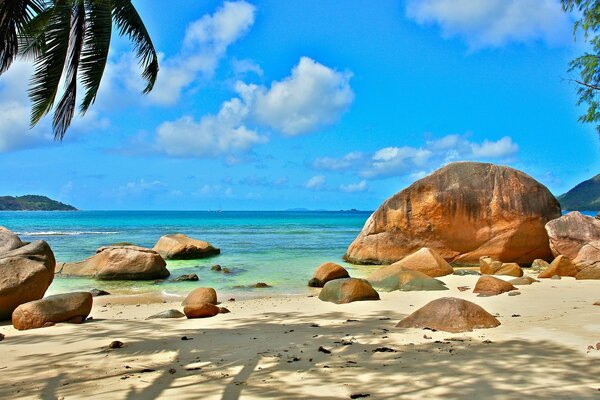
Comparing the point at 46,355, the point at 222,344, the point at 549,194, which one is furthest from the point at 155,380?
the point at 549,194

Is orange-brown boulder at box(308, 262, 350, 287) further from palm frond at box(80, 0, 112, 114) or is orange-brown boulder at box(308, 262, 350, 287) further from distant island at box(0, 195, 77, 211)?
distant island at box(0, 195, 77, 211)

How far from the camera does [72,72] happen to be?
883 centimetres

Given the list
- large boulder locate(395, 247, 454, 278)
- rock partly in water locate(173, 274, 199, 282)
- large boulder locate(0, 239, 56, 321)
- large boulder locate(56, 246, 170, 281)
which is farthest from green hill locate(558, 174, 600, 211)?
large boulder locate(0, 239, 56, 321)

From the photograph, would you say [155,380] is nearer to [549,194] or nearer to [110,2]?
[110,2]

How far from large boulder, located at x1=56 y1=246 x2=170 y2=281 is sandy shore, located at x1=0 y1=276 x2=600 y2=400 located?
691cm

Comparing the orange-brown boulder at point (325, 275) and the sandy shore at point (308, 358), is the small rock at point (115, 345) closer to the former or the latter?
the sandy shore at point (308, 358)

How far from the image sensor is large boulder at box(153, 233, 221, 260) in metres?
20.1

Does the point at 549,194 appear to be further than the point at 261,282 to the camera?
Yes

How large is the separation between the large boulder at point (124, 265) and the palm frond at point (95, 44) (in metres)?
7.01

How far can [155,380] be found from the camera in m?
4.39

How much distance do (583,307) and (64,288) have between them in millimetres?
12138

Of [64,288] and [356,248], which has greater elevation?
[356,248]

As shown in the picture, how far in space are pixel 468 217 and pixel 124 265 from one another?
11368mm

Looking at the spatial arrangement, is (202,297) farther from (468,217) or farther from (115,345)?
(468,217)
